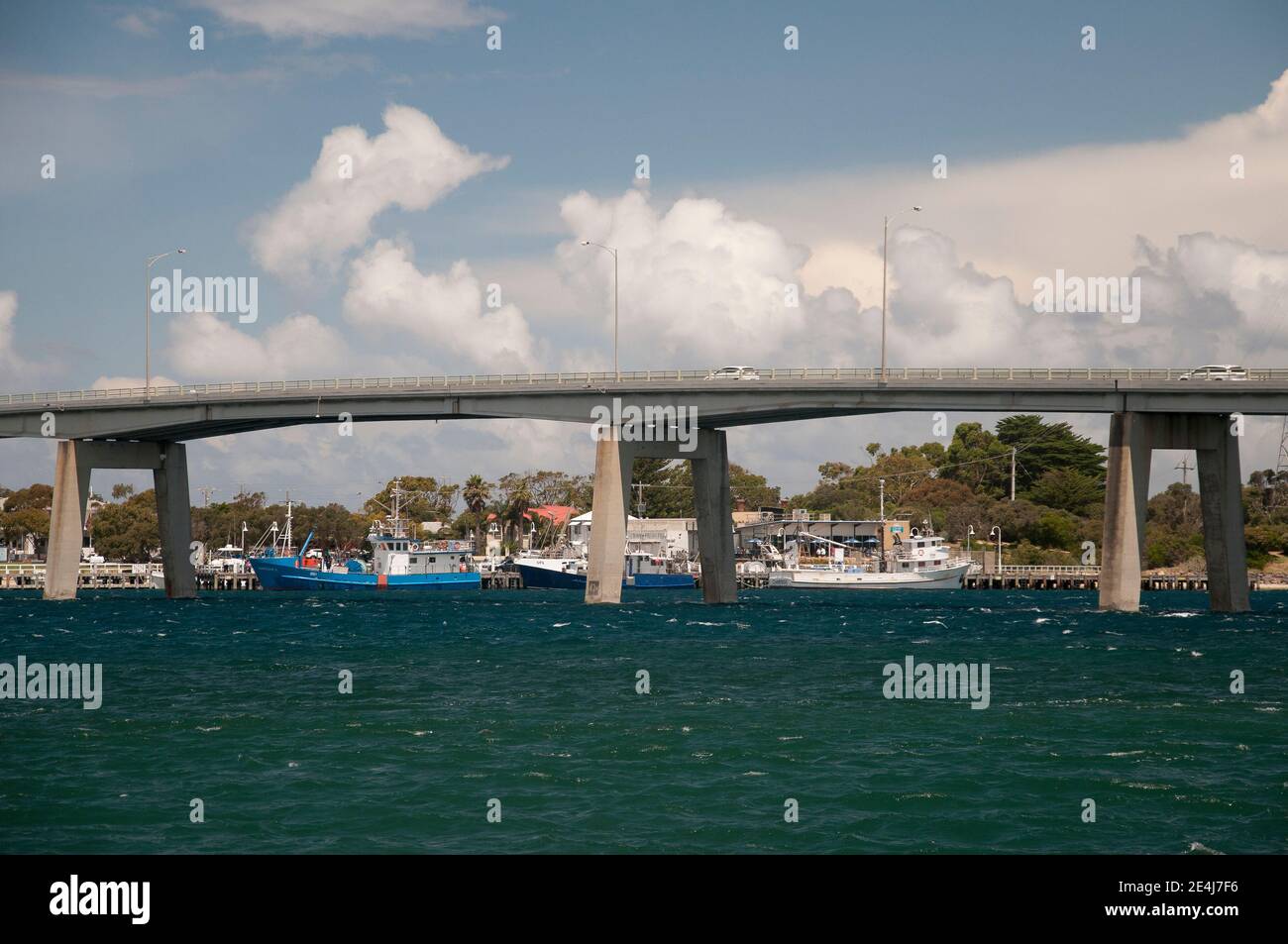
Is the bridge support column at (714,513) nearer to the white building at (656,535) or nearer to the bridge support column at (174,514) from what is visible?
the bridge support column at (174,514)

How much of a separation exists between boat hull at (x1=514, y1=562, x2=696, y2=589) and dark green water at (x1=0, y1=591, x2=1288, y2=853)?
96584 mm

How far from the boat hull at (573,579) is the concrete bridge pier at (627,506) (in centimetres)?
5473

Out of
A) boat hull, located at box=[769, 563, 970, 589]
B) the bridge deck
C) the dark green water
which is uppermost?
the bridge deck

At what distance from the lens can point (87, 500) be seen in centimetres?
10625

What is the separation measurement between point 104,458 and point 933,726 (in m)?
85.4

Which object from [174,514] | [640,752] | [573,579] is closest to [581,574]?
[573,579]

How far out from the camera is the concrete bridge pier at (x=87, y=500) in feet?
330

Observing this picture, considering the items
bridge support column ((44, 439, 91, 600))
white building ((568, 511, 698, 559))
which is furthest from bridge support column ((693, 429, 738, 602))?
white building ((568, 511, 698, 559))

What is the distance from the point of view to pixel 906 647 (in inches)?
2160

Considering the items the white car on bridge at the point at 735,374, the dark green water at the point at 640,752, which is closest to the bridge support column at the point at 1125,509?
the white car on bridge at the point at 735,374

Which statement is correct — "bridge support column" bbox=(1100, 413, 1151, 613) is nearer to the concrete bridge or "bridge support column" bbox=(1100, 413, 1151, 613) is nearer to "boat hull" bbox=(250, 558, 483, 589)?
the concrete bridge

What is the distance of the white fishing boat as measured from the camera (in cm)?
14788
